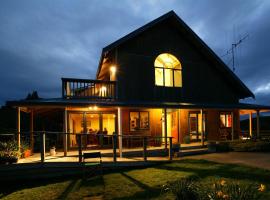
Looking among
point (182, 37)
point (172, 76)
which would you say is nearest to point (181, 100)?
point (172, 76)

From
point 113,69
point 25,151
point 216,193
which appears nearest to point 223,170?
point 216,193

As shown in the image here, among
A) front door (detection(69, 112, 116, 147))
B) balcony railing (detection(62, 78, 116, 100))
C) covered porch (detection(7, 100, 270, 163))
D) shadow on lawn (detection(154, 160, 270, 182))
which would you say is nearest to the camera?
shadow on lawn (detection(154, 160, 270, 182))

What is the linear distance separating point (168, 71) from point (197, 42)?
9.24ft

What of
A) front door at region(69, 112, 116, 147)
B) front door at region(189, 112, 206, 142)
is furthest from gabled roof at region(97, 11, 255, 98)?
front door at region(69, 112, 116, 147)

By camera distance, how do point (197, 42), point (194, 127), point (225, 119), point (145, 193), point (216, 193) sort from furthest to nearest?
point (225, 119)
point (194, 127)
point (197, 42)
point (145, 193)
point (216, 193)

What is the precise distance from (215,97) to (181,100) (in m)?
2.96

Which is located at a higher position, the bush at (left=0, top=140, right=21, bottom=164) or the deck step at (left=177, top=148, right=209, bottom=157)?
the bush at (left=0, top=140, right=21, bottom=164)

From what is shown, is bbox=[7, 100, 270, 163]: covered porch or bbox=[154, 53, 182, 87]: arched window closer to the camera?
bbox=[7, 100, 270, 163]: covered porch

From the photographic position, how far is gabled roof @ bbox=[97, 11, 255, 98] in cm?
1602

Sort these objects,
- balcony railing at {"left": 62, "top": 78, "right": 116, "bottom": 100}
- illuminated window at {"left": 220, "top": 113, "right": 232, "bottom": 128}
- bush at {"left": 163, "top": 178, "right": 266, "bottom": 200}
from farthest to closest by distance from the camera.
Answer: illuminated window at {"left": 220, "top": 113, "right": 232, "bottom": 128} → balcony railing at {"left": 62, "top": 78, "right": 116, "bottom": 100} → bush at {"left": 163, "top": 178, "right": 266, "bottom": 200}

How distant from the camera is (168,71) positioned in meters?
18.4

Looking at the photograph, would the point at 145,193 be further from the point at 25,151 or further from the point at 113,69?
the point at 113,69

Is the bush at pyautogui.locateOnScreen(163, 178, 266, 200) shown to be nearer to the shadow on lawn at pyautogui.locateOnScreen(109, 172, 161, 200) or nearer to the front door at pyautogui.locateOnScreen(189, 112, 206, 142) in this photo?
the shadow on lawn at pyautogui.locateOnScreen(109, 172, 161, 200)

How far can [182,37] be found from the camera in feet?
61.6
